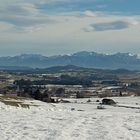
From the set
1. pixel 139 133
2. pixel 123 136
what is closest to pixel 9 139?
pixel 123 136

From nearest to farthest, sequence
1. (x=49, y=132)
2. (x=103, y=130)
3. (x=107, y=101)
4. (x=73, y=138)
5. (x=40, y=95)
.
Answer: (x=73, y=138) < (x=49, y=132) < (x=103, y=130) < (x=107, y=101) < (x=40, y=95)

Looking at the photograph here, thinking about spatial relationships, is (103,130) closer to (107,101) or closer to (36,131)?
(36,131)

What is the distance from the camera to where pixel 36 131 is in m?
24.3

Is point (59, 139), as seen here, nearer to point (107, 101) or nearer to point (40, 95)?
point (107, 101)

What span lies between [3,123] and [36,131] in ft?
13.8

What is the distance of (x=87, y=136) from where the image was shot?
2305 cm

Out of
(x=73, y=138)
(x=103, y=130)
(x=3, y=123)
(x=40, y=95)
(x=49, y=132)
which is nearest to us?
(x=73, y=138)

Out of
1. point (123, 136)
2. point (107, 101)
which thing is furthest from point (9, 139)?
point (107, 101)

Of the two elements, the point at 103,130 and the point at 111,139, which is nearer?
the point at 111,139

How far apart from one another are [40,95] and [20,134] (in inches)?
3689

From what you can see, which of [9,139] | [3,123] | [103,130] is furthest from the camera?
[3,123]

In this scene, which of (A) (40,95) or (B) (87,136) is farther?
(A) (40,95)

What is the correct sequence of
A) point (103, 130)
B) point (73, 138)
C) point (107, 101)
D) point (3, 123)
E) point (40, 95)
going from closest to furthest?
1. point (73, 138)
2. point (103, 130)
3. point (3, 123)
4. point (107, 101)
5. point (40, 95)

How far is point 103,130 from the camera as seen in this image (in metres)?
25.8
